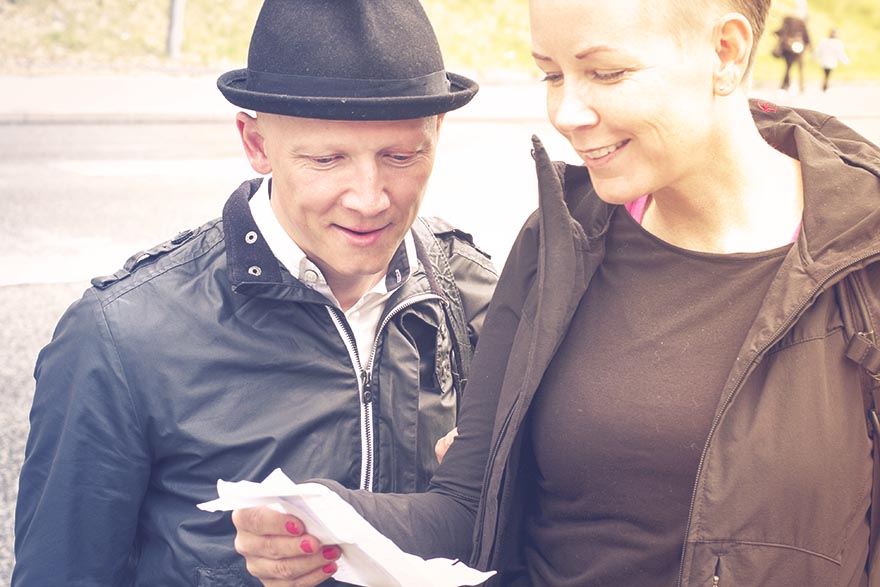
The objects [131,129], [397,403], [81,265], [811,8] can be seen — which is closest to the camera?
[397,403]

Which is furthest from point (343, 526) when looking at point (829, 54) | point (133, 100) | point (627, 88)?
point (829, 54)

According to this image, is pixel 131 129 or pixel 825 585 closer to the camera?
pixel 825 585

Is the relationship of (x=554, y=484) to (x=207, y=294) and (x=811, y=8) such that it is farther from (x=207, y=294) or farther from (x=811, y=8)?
(x=811, y=8)

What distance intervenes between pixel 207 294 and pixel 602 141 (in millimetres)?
1033

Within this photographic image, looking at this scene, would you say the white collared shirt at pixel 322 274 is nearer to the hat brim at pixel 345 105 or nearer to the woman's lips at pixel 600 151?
the hat brim at pixel 345 105

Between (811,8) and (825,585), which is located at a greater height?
(825,585)

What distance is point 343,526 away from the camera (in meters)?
1.84

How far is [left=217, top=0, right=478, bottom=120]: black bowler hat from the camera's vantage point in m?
2.32

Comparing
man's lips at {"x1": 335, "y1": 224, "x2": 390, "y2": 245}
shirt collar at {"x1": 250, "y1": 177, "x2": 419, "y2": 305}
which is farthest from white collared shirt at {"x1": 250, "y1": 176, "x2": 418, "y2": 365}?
man's lips at {"x1": 335, "y1": 224, "x2": 390, "y2": 245}

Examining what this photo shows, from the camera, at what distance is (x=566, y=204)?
2.09 metres

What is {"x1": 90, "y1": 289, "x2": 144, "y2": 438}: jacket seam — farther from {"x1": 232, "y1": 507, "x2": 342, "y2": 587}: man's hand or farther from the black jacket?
{"x1": 232, "y1": 507, "x2": 342, "y2": 587}: man's hand

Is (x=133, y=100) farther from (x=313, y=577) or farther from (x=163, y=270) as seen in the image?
(x=313, y=577)

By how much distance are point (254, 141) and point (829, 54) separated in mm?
15034

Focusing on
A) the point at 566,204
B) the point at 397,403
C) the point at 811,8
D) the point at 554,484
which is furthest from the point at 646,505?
the point at 811,8
